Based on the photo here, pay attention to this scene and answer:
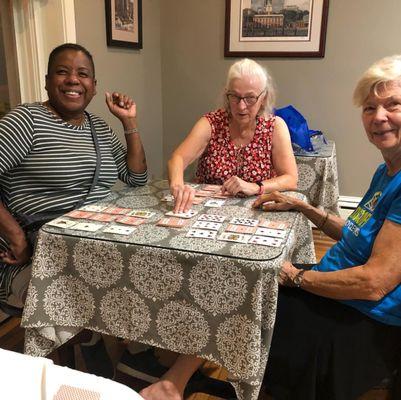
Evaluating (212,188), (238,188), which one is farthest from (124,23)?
(238,188)

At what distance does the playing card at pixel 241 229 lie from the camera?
1240mm

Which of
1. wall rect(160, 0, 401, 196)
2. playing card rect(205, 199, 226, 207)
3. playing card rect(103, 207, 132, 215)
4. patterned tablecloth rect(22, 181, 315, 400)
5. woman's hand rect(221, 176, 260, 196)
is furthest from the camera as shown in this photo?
wall rect(160, 0, 401, 196)

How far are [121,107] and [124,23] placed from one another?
1.19 meters

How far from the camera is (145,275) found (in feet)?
3.78

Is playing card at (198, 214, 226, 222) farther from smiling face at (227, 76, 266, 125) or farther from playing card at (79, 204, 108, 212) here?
smiling face at (227, 76, 266, 125)

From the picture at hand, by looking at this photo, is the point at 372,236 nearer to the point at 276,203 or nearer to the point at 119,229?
the point at 276,203

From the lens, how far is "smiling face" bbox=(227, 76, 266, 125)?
6.04 feet

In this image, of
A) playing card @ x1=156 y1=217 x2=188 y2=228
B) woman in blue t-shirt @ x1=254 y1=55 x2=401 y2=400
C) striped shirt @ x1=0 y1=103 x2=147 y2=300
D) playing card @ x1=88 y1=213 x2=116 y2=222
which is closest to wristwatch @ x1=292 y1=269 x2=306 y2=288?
woman in blue t-shirt @ x1=254 y1=55 x2=401 y2=400

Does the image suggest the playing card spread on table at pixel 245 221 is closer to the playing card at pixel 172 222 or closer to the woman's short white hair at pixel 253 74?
the playing card at pixel 172 222

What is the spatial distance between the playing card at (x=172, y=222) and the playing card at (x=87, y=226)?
19 cm

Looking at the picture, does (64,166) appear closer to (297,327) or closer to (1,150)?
(1,150)

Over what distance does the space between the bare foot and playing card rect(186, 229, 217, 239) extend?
0.48m

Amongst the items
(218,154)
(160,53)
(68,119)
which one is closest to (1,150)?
(68,119)

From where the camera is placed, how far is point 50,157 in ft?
4.95
